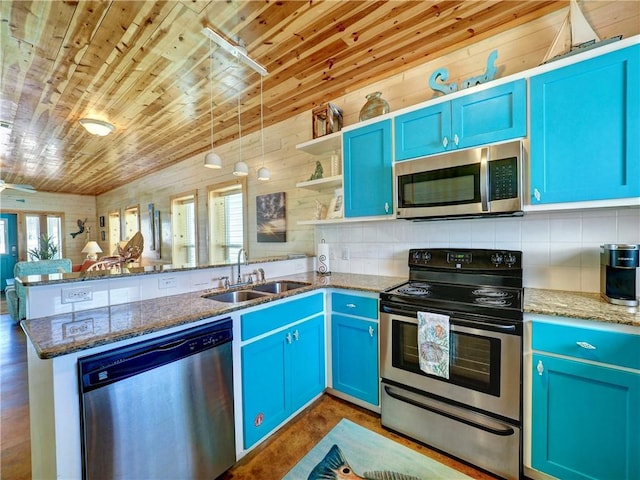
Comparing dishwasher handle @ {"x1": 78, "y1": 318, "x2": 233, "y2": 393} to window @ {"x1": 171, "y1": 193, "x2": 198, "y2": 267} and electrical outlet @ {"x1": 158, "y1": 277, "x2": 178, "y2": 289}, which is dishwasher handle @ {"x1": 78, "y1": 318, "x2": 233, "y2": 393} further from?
window @ {"x1": 171, "y1": 193, "x2": 198, "y2": 267}

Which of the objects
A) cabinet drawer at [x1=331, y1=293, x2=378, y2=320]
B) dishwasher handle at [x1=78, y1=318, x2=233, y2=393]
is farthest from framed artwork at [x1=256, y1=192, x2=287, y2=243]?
dishwasher handle at [x1=78, y1=318, x2=233, y2=393]

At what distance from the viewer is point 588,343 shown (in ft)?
4.19

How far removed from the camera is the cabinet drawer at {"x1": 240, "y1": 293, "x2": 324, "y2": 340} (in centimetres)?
164

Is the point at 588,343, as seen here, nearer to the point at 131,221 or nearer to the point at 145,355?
the point at 145,355

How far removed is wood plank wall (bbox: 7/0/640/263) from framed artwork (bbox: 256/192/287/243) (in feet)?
0.25

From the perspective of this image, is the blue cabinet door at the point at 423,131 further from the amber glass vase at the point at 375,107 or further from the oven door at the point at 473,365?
the oven door at the point at 473,365

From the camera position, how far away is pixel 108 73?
7.57 feet

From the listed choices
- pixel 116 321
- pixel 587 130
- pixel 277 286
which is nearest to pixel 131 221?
pixel 277 286

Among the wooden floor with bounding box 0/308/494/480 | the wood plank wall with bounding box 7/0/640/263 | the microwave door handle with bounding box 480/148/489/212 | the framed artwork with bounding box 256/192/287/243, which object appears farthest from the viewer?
the framed artwork with bounding box 256/192/287/243

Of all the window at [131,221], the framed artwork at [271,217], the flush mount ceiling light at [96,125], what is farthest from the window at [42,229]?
the framed artwork at [271,217]

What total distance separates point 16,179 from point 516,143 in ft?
29.8

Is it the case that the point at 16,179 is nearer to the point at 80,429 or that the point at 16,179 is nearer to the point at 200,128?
the point at 200,128

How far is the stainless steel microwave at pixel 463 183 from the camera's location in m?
1.65

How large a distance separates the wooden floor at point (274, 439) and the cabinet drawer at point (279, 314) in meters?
0.75
